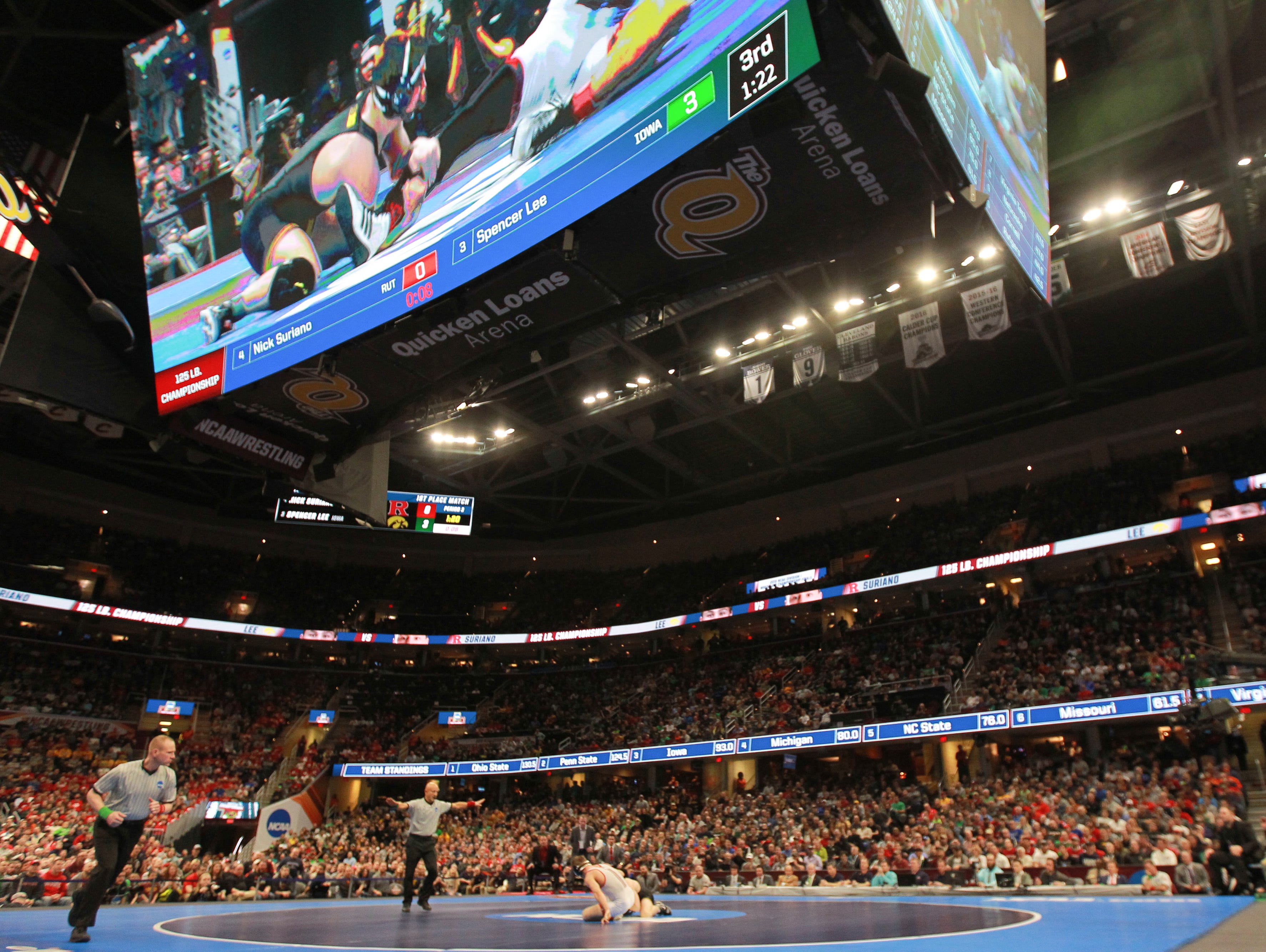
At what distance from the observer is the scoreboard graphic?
67.7 feet

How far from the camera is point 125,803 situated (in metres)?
5.89

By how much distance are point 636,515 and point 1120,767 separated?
21.2 meters

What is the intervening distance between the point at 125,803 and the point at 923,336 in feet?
49.8

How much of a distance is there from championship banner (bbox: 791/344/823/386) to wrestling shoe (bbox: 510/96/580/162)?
471 inches

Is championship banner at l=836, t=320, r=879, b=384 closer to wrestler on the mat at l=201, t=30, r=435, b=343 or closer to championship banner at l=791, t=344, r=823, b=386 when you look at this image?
championship banner at l=791, t=344, r=823, b=386

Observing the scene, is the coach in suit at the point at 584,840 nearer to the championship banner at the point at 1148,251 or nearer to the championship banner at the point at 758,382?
the championship banner at the point at 758,382

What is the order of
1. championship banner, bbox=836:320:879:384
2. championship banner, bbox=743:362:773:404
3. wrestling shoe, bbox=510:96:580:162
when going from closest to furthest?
wrestling shoe, bbox=510:96:580:162, championship banner, bbox=836:320:879:384, championship banner, bbox=743:362:773:404

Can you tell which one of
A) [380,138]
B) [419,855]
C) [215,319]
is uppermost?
[380,138]

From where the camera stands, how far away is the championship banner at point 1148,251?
14.9 meters

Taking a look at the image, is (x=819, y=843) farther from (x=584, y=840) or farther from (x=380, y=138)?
(x=380, y=138)

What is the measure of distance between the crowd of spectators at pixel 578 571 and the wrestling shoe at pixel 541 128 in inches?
852

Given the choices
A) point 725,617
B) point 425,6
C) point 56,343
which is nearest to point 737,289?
point 425,6


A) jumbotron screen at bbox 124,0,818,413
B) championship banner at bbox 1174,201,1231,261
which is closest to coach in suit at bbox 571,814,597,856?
jumbotron screen at bbox 124,0,818,413

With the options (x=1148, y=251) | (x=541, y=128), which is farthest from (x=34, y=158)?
(x=1148, y=251)
